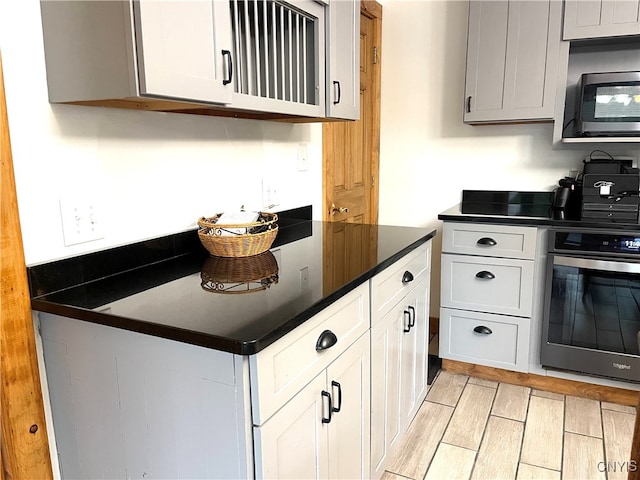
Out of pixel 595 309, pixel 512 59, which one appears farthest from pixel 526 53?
pixel 595 309

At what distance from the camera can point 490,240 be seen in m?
2.44

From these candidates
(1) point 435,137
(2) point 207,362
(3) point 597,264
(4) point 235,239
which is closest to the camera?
(2) point 207,362

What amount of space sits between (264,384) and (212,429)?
0.15m

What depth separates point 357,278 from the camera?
1.33 m

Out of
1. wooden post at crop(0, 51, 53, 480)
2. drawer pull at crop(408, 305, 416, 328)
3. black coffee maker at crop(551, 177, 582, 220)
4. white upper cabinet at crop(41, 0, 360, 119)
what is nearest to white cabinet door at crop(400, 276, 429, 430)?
drawer pull at crop(408, 305, 416, 328)

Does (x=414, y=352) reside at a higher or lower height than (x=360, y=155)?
lower

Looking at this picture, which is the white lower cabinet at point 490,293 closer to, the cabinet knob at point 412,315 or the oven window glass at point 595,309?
the oven window glass at point 595,309

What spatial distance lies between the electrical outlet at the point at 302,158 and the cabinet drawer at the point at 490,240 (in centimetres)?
82

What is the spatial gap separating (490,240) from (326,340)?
1.53 metres

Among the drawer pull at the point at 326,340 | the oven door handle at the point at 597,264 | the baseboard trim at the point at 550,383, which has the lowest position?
the baseboard trim at the point at 550,383

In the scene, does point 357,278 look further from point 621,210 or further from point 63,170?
point 621,210

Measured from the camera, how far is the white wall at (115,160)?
44.7 inches

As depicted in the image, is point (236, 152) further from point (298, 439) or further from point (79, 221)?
point (298, 439)

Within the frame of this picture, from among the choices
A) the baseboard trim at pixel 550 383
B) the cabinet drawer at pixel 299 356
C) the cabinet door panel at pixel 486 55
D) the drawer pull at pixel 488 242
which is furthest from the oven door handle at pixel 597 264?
the cabinet drawer at pixel 299 356
